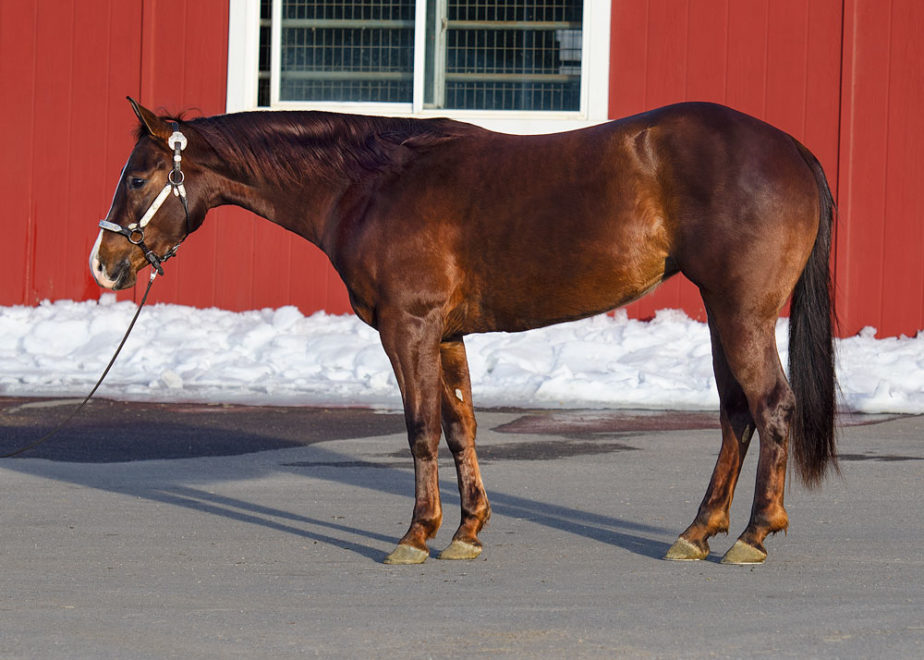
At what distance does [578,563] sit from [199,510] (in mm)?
2050

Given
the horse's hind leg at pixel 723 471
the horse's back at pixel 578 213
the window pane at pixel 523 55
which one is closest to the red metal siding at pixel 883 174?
the window pane at pixel 523 55

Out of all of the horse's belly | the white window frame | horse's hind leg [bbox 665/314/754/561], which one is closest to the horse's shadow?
horse's hind leg [bbox 665/314/754/561]

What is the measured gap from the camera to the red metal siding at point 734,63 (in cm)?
1256

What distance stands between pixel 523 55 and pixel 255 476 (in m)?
6.71

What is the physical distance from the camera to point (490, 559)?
517 centimetres

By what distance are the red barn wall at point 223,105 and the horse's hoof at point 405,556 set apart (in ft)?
25.3

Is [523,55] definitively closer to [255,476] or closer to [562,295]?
[255,476]

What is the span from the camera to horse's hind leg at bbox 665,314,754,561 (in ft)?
16.8

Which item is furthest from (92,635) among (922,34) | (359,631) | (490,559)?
(922,34)

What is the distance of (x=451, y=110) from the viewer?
12.7 m

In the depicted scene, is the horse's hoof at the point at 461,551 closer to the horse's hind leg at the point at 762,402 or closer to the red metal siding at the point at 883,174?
the horse's hind leg at the point at 762,402

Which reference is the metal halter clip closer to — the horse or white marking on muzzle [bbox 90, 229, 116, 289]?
the horse

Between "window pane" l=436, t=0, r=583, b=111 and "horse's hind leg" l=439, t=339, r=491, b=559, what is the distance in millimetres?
7394

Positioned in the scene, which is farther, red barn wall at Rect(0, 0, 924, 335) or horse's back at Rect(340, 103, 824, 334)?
red barn wall at Rect(0, 0, 924, 335)
